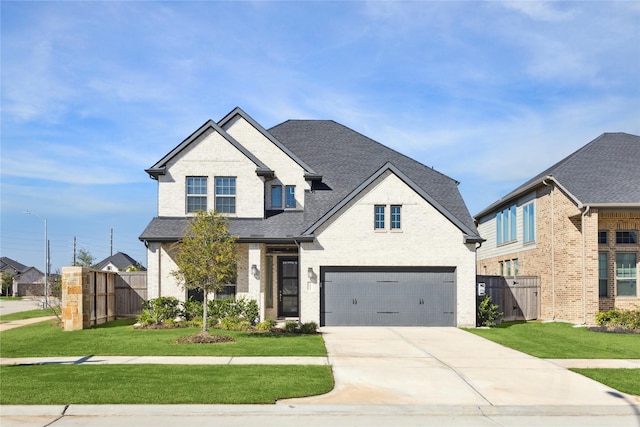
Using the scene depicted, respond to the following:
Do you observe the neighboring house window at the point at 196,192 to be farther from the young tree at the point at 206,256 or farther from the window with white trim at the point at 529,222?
the window with white trim at the point at 529,222

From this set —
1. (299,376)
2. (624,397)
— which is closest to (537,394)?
(624,397)

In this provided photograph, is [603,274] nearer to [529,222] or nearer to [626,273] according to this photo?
[626,273]

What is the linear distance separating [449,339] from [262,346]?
21.7ft

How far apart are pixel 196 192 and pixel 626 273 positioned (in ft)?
63.3

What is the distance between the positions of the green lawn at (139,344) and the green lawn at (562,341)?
20.9 ft

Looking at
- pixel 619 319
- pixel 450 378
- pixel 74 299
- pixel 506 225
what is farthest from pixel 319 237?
pixel 506 225

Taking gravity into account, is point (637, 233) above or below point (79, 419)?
above

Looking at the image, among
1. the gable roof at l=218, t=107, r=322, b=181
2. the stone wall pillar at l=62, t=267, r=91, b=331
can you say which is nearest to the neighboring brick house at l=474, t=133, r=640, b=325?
the gable roof at l=218, t=107, r=322, b=181

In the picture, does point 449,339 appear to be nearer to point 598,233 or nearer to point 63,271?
point 598,233

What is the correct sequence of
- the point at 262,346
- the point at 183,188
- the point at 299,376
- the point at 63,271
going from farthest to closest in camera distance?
the point at 183,188, the point at 63,271, the point at 262,346, the point at 299,376

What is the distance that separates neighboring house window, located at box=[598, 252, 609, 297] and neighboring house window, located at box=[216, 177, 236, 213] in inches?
642

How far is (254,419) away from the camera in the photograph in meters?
9.45

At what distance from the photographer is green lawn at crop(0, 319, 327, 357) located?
16.4m

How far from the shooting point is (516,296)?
27.9m
